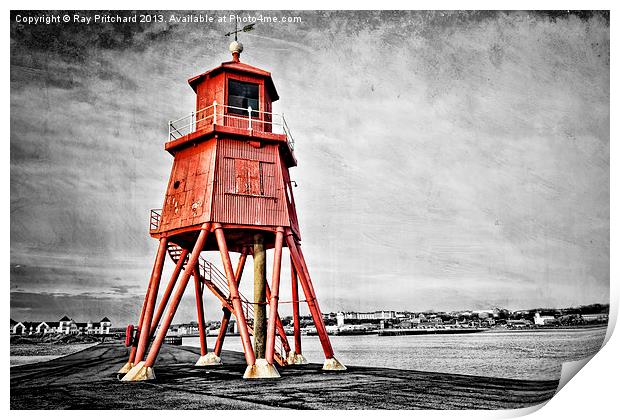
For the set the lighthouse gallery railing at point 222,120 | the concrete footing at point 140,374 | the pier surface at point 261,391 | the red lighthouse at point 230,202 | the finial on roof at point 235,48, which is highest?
the finial on roof at point 235,48

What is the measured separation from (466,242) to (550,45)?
5.95m

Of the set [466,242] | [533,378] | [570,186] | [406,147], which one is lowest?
[533,378]

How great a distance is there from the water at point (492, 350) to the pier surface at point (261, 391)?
699 mm

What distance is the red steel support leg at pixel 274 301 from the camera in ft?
49.6

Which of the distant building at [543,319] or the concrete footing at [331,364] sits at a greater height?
the distant building at [543,319]

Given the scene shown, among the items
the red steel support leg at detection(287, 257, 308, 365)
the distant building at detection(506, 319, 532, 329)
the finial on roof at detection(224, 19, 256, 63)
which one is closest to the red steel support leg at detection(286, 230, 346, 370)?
the red steel support leg at detection(287, 257, 308, 365)

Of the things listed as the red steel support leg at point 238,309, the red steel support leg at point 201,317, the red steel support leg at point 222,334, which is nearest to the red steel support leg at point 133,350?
the red steel support leg at point 201,317

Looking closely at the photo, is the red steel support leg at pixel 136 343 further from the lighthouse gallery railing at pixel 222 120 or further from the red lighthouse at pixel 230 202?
the lighthouse gallery railing at pixel 222 120

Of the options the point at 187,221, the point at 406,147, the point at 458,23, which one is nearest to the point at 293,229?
the point at 187,221

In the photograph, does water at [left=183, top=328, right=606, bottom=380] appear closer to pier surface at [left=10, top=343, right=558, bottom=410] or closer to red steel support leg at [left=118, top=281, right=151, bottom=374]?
pier surface at [left=10, top=343, right=558, bottom=410]

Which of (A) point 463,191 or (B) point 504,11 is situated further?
(A) point 463,191

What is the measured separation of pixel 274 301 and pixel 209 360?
4.23 meters

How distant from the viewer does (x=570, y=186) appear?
50.8 ft

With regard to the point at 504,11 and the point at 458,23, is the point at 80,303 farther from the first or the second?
the point at 504,11
